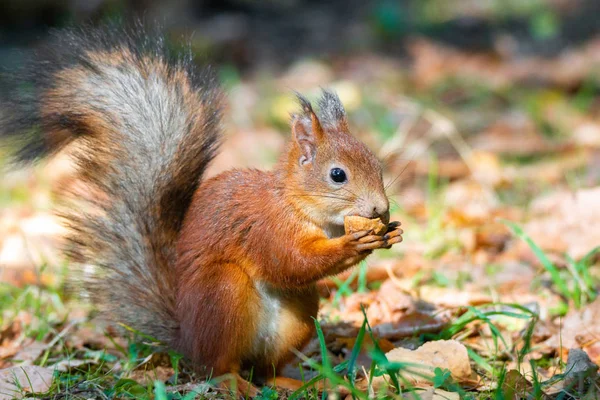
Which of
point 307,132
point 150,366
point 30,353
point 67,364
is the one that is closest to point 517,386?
point 307,132

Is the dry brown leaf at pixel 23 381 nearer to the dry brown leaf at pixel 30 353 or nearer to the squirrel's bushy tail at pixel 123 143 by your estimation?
the dry brown leaf at pixel 30 353

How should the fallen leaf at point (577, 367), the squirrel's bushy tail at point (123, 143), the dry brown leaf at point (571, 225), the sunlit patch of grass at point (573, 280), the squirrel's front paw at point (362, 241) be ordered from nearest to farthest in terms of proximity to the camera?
1. the fallen leaf at point (577, 367)
2. the squirrel's front paw at point (362, 241)
3. the squirrel's bushy tail at point (123, 143)
4. the sunlit patch of grass at point (573, 280)
5. the dry brown leaf at point (571, 225)

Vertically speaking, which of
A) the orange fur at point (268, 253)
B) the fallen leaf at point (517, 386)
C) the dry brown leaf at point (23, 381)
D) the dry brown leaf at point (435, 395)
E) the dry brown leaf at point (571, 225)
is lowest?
the dry brown leaf at point (23, 381)

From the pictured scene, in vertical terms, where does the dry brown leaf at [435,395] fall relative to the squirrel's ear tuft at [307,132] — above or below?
below

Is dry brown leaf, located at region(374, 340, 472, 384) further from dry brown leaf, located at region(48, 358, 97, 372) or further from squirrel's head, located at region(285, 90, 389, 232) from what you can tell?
dry brown leaf, located at region(48, 358, 97, 372)

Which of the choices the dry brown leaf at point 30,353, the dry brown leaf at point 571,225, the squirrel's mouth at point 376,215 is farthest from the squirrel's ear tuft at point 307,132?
the dry brown leaf at point 571,225

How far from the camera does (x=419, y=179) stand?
404 cm

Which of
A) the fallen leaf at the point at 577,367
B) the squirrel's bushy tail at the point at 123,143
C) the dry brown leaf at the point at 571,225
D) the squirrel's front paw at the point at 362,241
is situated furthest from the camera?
the dry brown leaf at the point at 571,225

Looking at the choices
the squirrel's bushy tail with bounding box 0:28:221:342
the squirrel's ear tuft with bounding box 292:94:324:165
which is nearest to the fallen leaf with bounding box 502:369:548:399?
the squirrel's ear tuft with bounding box 292:94:324:165

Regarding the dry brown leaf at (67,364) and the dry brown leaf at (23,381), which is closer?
the dry brown leaf at (23,381)

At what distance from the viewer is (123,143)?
2180 mm

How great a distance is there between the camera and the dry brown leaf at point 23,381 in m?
1.95

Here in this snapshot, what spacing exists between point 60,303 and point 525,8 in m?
5.55

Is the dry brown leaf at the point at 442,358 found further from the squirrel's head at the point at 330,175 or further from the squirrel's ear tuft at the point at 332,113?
the squirrel's ear tuft at the point at 332,113
